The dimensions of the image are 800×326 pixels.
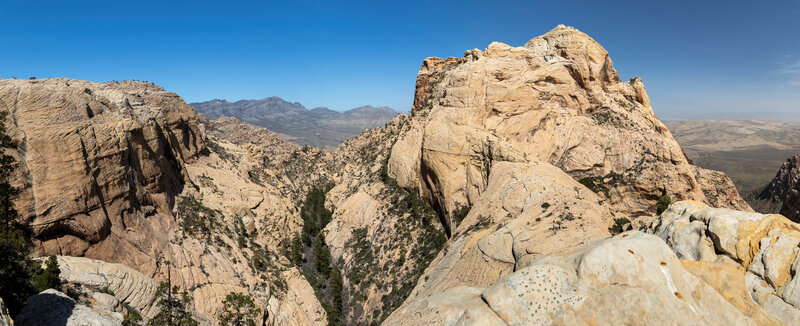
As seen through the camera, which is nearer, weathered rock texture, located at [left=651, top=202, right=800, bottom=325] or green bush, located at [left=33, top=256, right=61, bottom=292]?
weathered rock texture, located at [left=651, top=202, right=800, bottom=325]

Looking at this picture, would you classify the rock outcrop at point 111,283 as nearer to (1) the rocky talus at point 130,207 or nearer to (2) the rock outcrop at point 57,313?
(1) the rocky talus at point 130,207

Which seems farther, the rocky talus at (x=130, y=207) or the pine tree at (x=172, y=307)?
the rocky talus at (x=130, y=207)

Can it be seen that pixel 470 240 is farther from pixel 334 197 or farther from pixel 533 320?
pixel 334 197

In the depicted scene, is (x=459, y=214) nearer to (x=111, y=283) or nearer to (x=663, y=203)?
(x=663, y=203)

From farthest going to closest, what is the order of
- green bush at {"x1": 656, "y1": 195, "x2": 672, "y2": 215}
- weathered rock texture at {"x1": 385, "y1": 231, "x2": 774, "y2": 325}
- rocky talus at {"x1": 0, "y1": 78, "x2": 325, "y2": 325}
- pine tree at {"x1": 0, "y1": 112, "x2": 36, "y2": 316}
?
1. green bush at {"x1": 656, "y1": 195, "x2": 672, "y2": 215}
2. rocky talus at {"x1": 0, "y1": 78, "x2": 325, "y2": 325}
3. pine tree at {"x1": 0, "y1": 112, "x2": 36, "y2": 316}
4. weathered rock texture at {"x1": 385, "y1": 231, "x2": 774, "y2": 325}

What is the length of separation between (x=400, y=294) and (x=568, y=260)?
28159mm

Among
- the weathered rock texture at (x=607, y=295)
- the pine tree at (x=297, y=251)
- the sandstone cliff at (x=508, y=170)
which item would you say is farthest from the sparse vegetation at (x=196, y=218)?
the weathered rock texture at (x=607, y=295)

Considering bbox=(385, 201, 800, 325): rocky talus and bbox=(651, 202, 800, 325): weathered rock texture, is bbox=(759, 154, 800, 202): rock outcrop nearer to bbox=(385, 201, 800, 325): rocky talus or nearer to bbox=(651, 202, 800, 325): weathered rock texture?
bbox=(651, 202, 800, 325): weathered rock texture

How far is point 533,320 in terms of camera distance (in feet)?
56.9

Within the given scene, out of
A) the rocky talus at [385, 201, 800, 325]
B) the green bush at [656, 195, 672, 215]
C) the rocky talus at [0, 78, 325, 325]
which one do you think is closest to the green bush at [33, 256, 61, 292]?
the rocky talus at [0, 78, 325, 325]

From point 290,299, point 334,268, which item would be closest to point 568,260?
point 290,299

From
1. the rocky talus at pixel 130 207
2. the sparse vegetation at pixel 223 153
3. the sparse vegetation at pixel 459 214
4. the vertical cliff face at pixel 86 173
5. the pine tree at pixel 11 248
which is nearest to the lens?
the pine tree at pixel 11 248

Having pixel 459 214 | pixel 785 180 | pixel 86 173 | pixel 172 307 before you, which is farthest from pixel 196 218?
pixel 785 180

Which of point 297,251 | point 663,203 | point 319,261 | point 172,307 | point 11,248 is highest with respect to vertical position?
point 11,248
